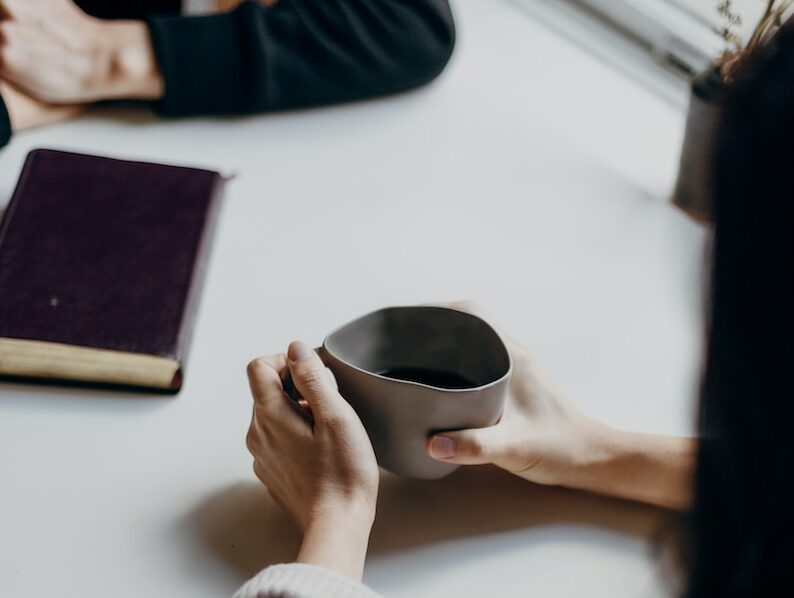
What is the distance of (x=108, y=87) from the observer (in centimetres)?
90

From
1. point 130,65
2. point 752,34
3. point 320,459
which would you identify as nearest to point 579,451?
point 320,459

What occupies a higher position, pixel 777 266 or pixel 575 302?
pixel 777 266

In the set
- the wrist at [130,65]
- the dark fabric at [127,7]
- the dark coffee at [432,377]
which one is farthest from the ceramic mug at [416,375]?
the dark fabric at [127,7]

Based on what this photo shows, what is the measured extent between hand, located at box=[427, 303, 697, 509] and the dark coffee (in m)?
0.04

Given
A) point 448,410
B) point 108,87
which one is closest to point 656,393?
point 448,410

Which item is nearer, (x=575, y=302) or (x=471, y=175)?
(x=575, y=302)

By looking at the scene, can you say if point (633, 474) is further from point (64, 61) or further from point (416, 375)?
point (64, 61)

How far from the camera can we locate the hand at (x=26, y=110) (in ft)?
2.84

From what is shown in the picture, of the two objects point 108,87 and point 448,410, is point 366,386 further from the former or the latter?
point 108,87

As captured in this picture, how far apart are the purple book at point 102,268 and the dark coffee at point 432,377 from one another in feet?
0.53

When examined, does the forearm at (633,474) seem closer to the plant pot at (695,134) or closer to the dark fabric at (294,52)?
the plant pot at (695,134)

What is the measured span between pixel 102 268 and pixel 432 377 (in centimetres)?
27

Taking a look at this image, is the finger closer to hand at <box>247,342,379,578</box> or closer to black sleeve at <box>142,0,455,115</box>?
hand at <box>247,342,379,578</box>

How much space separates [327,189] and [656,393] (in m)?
0.35
